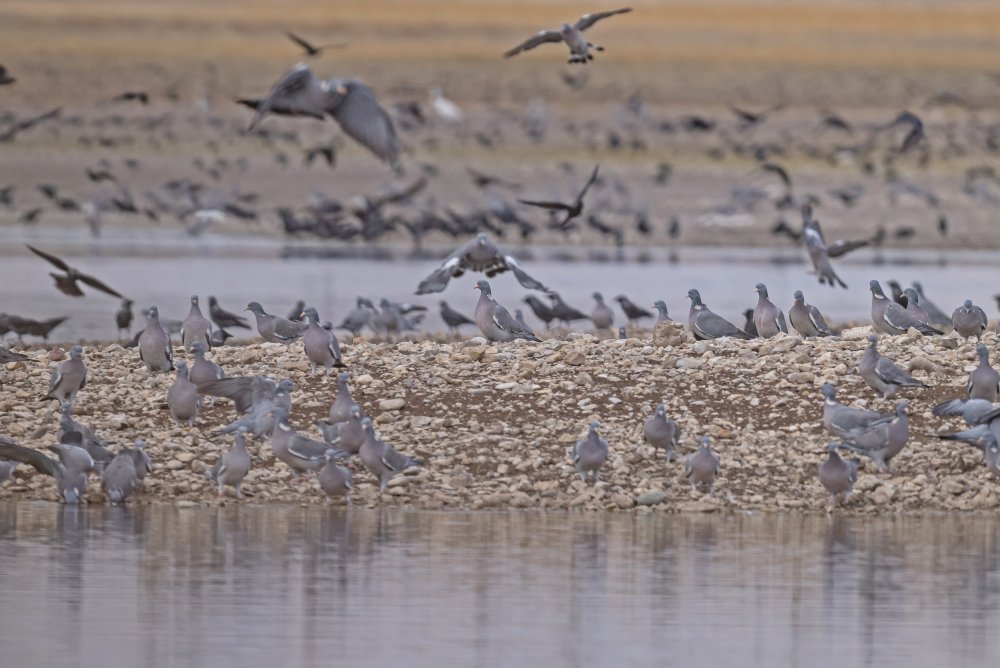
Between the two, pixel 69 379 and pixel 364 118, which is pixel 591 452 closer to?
pixel 364 118

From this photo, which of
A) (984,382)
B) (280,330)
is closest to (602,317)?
(280,330)

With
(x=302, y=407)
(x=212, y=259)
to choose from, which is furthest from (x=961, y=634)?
(x=212, y=259)

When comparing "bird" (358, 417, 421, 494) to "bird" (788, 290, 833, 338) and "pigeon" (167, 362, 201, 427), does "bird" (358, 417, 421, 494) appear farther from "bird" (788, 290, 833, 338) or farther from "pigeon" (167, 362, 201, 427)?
"bird" (788, 290, 833, 338)

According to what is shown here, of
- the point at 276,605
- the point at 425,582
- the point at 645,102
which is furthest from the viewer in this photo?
the point at 645,102

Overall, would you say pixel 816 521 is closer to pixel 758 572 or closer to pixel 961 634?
pixel 758 572

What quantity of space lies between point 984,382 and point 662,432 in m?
2.31

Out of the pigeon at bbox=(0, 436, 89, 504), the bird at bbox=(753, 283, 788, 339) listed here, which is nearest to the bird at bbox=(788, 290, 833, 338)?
the bird at bbox=(753, 283, 788, 339)

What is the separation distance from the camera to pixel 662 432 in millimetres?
13062

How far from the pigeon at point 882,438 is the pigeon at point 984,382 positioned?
3.27 ft

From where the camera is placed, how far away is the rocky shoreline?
42.3 feet

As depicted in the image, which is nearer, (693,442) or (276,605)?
(276,605)

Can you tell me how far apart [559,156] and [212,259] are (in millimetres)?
20530

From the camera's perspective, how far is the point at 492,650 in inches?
349

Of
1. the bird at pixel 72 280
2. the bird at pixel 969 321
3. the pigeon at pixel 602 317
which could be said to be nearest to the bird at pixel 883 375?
the bird at pixel 969 321
